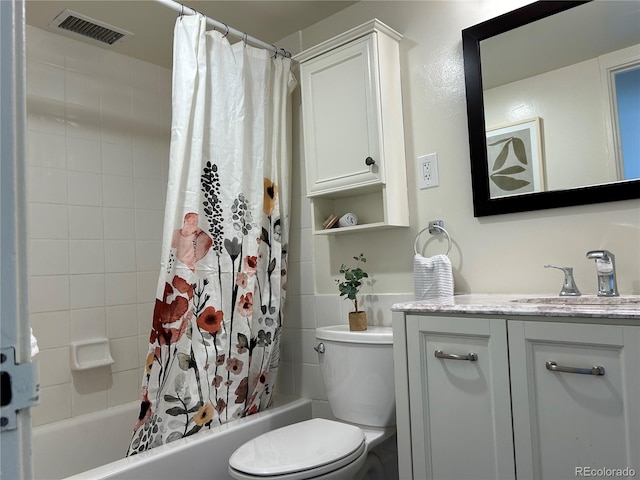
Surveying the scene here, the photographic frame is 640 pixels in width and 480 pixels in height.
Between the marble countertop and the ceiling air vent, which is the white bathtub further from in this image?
the ceiling air vent

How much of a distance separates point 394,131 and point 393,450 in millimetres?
1339

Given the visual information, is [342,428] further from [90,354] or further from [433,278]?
[90,354]

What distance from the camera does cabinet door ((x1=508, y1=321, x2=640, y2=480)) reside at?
3.55 ft

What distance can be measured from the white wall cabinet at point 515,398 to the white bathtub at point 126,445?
2.51 ft

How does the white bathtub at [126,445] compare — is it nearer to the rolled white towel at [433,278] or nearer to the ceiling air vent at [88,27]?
the rolled white towel at [433,278]

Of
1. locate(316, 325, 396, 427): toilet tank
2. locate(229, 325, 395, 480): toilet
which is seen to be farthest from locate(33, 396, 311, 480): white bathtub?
locate(316, 325, 396, 427): toilet tank

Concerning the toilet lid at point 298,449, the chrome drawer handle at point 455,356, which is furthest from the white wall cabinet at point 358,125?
the toilet lid at point 298,449

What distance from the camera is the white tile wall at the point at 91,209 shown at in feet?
7.32

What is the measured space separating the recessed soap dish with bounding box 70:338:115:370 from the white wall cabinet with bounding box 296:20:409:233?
3.99ft

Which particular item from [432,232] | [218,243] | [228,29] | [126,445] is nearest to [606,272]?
[432,232]

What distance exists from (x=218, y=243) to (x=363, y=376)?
790 millimetres

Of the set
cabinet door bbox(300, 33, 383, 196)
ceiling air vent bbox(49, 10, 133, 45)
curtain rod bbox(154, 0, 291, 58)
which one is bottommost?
cabinet door bbox(300, 33, 383, 196)

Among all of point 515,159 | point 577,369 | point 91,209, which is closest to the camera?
point 577,369

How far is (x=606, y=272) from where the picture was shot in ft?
4.81
